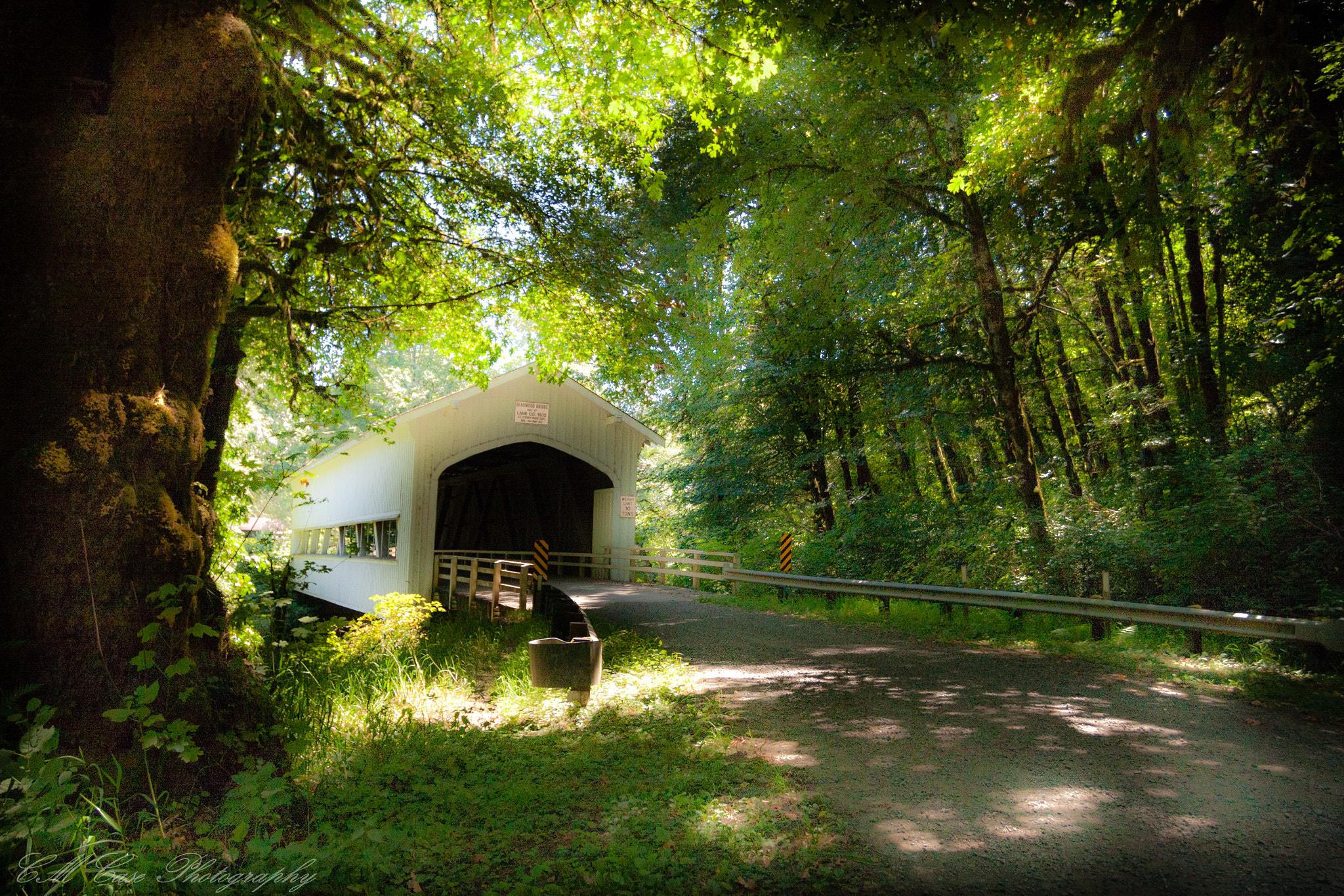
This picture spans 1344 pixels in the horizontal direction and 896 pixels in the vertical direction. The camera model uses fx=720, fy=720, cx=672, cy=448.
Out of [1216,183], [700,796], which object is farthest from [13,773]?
[1216,183]

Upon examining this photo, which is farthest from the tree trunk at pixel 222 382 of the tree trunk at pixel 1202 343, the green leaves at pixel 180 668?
the tree trunk at pixel 1202 343

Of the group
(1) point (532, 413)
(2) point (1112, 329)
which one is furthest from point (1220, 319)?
(1) point (532, 413)

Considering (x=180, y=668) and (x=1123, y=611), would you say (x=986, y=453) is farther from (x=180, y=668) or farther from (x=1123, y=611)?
(x=180, y=668)

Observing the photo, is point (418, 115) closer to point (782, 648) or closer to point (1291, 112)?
point (782, 648)

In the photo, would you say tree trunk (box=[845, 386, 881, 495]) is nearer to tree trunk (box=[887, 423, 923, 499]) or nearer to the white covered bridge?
tree trunk (box=[887, 423, 923, 499])

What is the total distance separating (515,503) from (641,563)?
5.32 m

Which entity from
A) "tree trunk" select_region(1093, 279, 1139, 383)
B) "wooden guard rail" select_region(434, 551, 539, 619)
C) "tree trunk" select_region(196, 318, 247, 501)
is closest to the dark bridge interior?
"wooden guard rail" select_region(434, 551, 539, 619)

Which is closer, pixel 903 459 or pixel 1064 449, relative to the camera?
pixel 1064 449

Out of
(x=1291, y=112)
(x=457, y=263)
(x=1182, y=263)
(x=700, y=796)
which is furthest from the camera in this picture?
(x=1182, y=263)

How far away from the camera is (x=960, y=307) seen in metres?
10.4

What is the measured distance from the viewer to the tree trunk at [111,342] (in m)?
2.98

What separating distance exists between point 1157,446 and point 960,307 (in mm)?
3142

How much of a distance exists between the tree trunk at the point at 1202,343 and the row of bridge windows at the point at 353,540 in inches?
535

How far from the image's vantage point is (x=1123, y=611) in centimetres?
688
